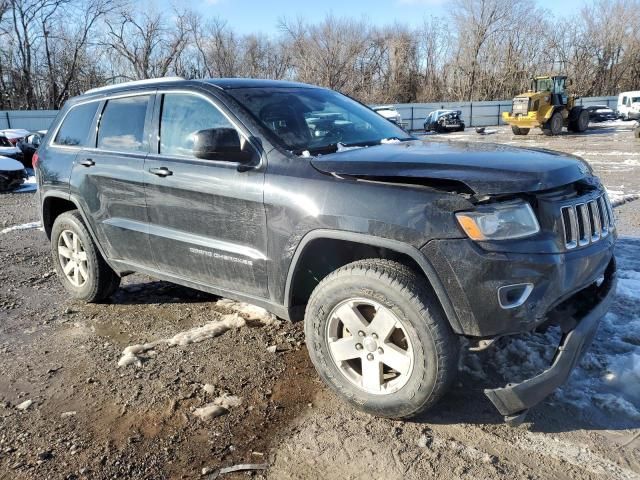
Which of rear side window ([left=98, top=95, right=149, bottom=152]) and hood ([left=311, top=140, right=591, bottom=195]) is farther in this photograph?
rear side window ([left=98, top=95, right=149, bottom=152])

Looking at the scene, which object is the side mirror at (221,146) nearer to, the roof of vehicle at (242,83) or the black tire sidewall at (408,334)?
the roof of vehicle at (242,83)

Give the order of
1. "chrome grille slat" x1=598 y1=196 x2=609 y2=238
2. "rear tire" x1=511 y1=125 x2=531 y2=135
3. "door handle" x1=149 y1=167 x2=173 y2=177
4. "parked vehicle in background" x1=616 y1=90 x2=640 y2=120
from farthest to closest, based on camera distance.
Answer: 1. "parked vehicle in background" x1=616 y1=90 x2=640 y2=120
2. "rear tire" x1=511 y1=125 x2=531 y2=135
3. "door handle" x1=149 y1=167 x2=173 y2=177
4. "chrome grille slat" x1=598 y1=196 x2=609 y2=238

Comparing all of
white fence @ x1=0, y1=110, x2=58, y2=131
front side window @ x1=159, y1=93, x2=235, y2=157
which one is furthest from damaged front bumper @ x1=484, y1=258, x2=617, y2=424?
white fence @ x1=0, y1=110, x2=58, y2=131

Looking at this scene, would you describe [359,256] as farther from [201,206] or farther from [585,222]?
[585,222]

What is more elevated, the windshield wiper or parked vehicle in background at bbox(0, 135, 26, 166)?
the windshield wiper

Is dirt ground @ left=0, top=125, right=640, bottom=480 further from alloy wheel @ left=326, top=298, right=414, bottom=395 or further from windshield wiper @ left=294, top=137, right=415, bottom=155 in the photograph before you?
windshield wiper @ left=294, top=137, right=415, bottom=155

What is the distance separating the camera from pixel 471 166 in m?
2.66

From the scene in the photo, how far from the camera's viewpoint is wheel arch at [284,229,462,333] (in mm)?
2584

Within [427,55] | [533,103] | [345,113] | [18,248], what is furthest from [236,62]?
[345,113]

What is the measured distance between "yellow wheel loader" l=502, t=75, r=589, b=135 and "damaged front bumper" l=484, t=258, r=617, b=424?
2471 centimetres

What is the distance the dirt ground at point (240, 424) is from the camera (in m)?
2.57

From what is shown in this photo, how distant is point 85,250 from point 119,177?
3.11ft

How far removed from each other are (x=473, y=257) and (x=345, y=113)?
6.18 ft

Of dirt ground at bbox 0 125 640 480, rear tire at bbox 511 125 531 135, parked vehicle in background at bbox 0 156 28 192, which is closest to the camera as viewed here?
dirt ground at bbox 0 125 640 480
